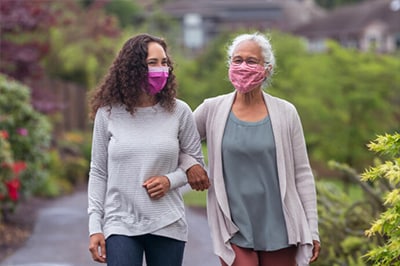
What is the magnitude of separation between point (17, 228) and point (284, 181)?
8203 mm

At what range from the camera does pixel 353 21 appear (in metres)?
58.1

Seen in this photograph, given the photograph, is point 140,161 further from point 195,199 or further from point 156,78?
point 195,199

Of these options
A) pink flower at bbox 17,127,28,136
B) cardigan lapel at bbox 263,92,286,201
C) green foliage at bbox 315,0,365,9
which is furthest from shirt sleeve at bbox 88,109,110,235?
green foliage at bbox 315,0,365,9

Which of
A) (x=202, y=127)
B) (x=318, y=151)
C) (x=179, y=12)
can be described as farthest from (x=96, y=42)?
(x=179, y=12)

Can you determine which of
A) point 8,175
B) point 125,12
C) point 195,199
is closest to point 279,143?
point 8,175

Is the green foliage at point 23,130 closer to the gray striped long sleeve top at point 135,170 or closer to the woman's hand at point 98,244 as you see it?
the gray striped long sleeve top at point 135,170

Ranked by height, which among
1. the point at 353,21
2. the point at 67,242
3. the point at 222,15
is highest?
the point at 67,242

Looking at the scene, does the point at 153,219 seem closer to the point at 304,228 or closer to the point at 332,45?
the point at 304,228


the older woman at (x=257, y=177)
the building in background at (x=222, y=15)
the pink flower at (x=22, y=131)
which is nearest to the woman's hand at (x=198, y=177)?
the older woman at (x=257, y=177)

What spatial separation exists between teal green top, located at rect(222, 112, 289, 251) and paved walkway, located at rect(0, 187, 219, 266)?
4606 mm

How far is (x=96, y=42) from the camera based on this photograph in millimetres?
27359

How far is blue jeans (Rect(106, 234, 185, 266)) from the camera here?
14.9 ft

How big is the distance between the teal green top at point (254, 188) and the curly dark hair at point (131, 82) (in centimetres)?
40

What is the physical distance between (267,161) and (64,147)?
57.7ft
